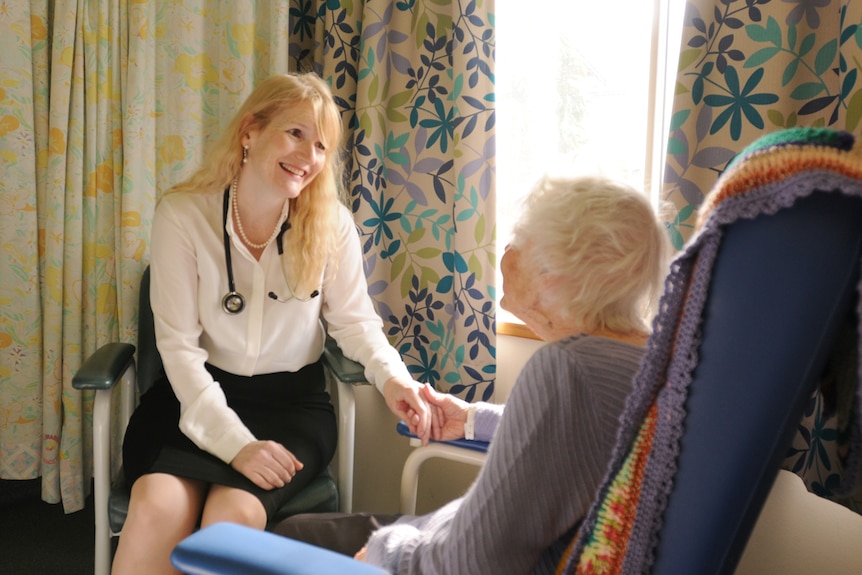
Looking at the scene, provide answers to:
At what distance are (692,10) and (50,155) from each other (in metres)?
1.79

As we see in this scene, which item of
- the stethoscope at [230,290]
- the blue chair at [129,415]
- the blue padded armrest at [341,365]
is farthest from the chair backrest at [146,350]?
the blue padded armrest at [341,365]

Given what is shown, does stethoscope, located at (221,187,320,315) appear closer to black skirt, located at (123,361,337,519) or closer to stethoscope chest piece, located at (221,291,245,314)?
stethoscope chest piece, located at (221,291,245,314)

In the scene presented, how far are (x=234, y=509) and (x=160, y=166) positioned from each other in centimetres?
126

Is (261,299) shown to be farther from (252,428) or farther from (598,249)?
(598,249)

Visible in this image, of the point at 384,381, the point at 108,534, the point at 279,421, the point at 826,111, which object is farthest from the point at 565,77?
the point at 108,534

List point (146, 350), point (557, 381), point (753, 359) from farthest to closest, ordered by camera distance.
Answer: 1. point (146, 350)
2. point (557, 381)
3. point (753, 359)

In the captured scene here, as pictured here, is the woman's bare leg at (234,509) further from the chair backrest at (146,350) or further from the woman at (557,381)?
the chair backrest at (146,350)

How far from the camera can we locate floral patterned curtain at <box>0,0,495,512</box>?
6.70ft

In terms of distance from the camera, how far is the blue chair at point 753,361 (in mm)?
629

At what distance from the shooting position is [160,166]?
2.25m

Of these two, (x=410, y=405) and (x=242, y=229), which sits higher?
(x=242, y=229)

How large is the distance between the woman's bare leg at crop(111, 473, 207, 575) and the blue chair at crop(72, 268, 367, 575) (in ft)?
0.30

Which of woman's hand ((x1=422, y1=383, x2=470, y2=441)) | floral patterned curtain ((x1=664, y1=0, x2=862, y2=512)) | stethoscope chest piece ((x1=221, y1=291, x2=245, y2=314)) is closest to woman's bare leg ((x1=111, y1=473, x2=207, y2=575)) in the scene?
stethoscope chest piece ((x1=221, y1=291, x2=245, y2=314))

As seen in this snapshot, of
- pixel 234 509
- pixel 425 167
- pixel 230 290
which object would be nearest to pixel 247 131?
pixel 230 290
